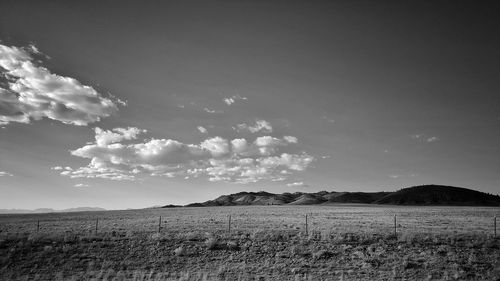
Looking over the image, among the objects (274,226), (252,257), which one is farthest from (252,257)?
(274,226)

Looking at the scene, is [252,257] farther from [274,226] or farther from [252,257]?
[274,226]

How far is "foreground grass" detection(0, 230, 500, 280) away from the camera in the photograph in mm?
17578

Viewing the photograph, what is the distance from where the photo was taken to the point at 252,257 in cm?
2109

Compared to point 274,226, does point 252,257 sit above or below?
below

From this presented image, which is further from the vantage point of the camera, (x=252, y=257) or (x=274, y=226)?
(x=274, y=226)

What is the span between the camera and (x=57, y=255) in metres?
21.0

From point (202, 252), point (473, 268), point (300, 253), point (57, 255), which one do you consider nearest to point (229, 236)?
point (202, 252)

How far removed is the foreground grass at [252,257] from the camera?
17.6 meters

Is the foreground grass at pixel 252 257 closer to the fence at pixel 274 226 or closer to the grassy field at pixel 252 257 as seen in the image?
the grassy field at pixel 252 257

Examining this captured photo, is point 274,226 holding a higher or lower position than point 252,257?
higher

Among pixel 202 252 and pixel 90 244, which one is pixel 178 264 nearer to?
pixel 202 252

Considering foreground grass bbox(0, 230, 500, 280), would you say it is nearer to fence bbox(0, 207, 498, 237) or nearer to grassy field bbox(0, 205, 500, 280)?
grassy field bbox(0, 205, 500, 280)

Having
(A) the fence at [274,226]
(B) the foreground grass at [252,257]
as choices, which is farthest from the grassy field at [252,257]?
(A) the fence at [274,226]

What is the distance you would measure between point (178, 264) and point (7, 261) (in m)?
9.98
